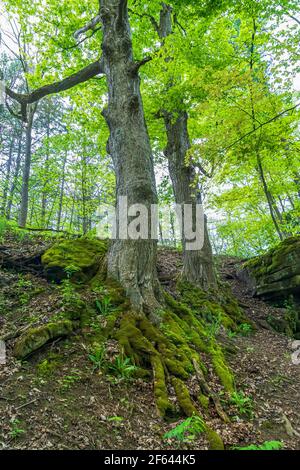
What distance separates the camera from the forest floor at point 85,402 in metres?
2.51

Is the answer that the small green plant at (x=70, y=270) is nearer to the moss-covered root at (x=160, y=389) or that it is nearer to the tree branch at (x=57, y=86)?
the moss-covered root at (x=160, y=389)

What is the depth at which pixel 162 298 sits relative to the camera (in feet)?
16.9

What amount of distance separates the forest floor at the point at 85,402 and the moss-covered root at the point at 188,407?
0.37 ft

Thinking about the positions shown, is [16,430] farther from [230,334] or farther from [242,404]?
[230,334]

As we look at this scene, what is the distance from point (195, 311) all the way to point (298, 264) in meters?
3.58

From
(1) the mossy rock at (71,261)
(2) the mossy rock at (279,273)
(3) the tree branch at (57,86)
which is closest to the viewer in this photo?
(1) the mossy rock at (71,261)

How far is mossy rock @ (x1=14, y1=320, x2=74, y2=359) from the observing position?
133 inches

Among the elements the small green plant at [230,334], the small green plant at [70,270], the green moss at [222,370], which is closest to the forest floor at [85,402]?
the green moss at [222,370]

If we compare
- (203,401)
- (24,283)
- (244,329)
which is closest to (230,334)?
(244,329)

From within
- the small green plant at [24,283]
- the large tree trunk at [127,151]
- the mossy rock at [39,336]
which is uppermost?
the large tree trunk at [127,151]

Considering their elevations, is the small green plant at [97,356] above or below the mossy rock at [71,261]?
below

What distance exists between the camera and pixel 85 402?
2.92 metres

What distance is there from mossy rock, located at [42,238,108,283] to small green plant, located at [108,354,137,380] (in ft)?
6.50
